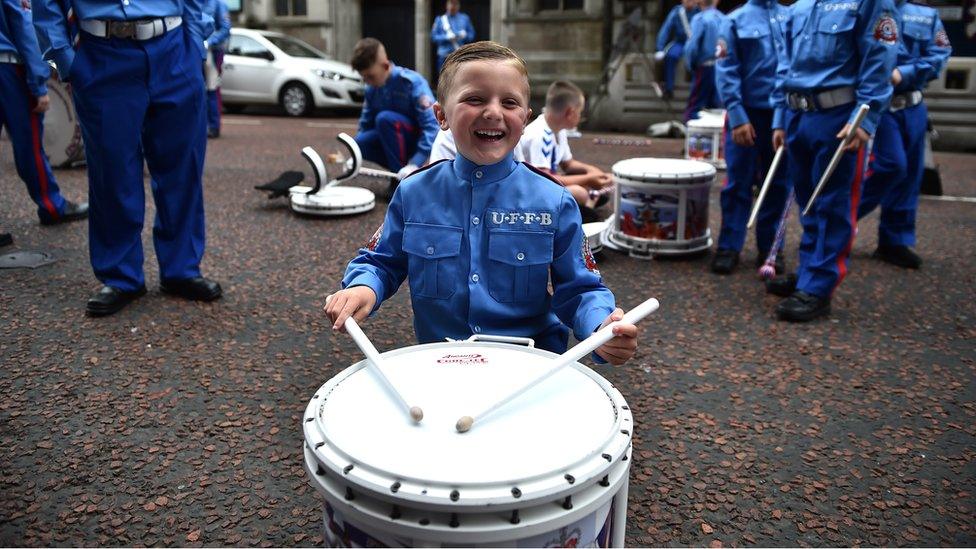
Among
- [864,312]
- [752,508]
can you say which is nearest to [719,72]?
[864,312]

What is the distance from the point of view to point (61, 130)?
292 inches

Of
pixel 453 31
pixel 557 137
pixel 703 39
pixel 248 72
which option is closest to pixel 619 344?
pixel 557 137

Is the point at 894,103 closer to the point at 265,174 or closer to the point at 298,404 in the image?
the point at 298,404

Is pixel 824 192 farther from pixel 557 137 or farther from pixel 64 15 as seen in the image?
pixel 64 15

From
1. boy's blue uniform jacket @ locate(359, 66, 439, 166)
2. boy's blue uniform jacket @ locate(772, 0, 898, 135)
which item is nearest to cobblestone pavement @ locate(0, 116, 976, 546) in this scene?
boy's blue uniform jacket @ locate(772, 0, 898, 135)

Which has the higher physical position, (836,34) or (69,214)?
(836,34)

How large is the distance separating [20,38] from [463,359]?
14.4 feet

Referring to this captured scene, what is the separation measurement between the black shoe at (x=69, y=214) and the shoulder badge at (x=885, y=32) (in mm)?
5032

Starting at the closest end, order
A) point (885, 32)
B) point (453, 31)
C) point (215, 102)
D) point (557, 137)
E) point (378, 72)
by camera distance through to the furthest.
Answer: point (885, 32)
point (557, 137)
point (378, 72)
point (215, 102)
point (453, 31)

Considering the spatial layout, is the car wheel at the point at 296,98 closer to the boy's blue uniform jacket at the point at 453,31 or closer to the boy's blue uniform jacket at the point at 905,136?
the boy's blue uniform jacket at the point at 453,31

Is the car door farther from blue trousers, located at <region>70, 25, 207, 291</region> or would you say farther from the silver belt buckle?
the silver belt buckle

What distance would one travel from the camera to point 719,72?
4883 mm

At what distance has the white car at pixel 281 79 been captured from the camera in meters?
14.0

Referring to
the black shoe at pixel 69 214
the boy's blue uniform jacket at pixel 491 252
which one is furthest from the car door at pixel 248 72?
the boy's blue uniform jacket at pixel 491 252
